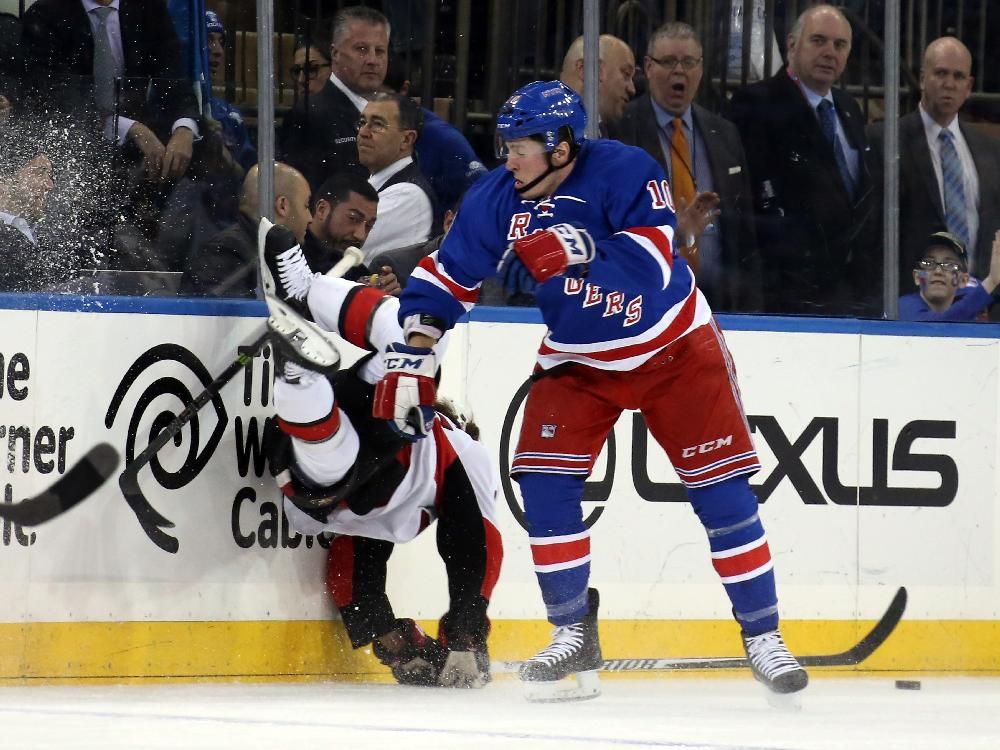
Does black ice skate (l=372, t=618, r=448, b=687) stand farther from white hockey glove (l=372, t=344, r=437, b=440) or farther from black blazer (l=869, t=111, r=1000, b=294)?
black blazer (l=869, t=111, r=1000, b=294)

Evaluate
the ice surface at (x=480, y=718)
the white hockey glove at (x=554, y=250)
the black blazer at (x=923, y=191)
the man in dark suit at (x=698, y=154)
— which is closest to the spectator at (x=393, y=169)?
the man in dark suit at (x=698, y=154)

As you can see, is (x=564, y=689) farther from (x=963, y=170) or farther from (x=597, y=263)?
(x=963, y=170)

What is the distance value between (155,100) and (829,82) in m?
1.92

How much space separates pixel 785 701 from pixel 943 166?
1.92m

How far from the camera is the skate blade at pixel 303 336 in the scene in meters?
3.95

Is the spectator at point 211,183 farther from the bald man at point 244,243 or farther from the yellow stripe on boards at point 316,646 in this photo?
the yellow stripe on boards at point 316,646

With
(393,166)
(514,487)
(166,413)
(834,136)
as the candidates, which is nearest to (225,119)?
(393,166)

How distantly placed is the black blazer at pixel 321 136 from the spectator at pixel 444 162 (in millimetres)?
187

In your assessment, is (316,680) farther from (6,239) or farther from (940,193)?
(940,193)

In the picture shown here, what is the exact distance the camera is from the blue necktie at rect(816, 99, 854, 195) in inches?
191

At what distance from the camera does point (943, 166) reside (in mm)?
4953

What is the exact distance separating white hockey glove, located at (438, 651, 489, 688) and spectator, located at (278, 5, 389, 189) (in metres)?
1.24

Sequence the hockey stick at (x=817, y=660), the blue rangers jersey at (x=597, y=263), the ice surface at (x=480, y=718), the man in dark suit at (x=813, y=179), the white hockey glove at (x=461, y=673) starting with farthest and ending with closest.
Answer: the man in dark suit at (x=813, y=179) → the hockey stick at (x=817, y=660) → the white hockey glove at (x=461, y=673) → the blue rangers jersey at (x=597, y=263) → the ice surface at (x=480, y=718)

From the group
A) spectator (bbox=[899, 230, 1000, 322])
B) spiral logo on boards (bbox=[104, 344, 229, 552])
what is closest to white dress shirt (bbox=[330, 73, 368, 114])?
spiral logo on boards (bbox=[104, 344, 229, 552])
